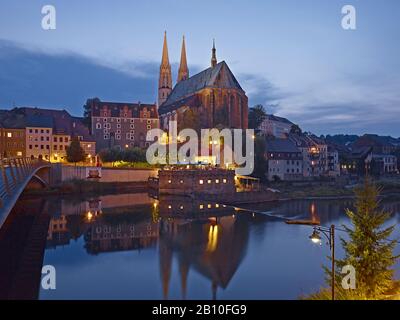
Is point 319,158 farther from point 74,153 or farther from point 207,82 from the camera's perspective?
point 74,153

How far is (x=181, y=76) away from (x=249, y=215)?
84.3 m

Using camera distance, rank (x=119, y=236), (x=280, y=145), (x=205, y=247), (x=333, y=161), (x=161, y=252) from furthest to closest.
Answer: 1. (x=333, y=161)
2. (x=280, y=145)
3. (x=119, y=236)
4. (x=205, y=247)
5. (x=161, y=252)

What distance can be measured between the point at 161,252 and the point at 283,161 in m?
49.0

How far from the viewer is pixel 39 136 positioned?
7188cm

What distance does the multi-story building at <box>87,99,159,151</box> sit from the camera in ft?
275

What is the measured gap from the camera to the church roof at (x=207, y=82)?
87.1 meters

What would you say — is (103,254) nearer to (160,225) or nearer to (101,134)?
(160,225)

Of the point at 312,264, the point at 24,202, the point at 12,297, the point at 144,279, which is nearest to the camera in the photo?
the point at 12,297

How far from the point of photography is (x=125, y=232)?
32.5 metres

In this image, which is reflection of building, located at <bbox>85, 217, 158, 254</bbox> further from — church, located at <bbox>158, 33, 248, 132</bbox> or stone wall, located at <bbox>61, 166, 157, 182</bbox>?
church, located at <bbox>158, 33, 248, 132</bbox>

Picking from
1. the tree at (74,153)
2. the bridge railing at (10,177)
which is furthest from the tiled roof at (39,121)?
the bridge railing at (10,177)

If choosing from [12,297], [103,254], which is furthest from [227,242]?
[12,297]

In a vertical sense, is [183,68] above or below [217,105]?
above

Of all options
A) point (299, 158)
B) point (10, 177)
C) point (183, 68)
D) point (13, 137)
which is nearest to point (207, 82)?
point (183, 68)
